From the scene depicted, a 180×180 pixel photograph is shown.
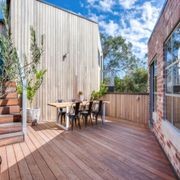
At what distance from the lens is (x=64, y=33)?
27.4 feet

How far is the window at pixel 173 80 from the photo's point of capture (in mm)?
3119

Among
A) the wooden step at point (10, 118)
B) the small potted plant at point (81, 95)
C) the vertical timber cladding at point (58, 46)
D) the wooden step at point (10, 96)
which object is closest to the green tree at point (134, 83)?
the vertical timber cladding at point (58, 46)

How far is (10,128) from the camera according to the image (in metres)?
4.65

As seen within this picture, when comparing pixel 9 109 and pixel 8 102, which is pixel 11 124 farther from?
pixel 8 102

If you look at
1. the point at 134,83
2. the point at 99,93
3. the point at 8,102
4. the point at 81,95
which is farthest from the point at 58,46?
the point at 134,83

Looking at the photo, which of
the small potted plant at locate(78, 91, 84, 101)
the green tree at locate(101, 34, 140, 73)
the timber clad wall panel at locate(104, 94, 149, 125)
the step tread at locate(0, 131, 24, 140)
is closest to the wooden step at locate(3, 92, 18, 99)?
the step tread at locate(0, 131, 24, 140)

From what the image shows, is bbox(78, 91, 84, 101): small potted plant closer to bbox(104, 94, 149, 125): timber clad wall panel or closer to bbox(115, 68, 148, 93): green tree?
bbox(104, 94, 149, 125): timber clad wall panel

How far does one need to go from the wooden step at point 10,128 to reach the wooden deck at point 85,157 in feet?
1.22

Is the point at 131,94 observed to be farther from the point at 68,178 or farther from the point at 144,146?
the point at 68,178

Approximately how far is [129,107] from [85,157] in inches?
182

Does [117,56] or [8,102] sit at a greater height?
[117,56]

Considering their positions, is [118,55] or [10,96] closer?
[10,96]

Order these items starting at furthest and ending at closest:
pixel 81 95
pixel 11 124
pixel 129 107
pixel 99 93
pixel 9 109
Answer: pixel 99 93, pixel 81 95, pixel 129 107, pixel 9 109, pixel 11 124

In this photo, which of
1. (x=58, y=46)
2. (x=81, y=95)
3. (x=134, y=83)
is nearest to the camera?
(x=58, y=46)
